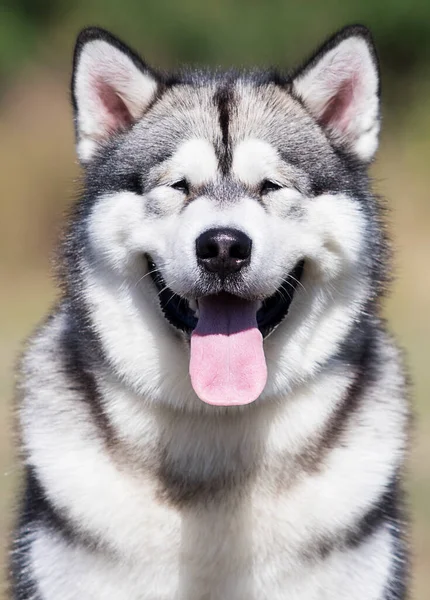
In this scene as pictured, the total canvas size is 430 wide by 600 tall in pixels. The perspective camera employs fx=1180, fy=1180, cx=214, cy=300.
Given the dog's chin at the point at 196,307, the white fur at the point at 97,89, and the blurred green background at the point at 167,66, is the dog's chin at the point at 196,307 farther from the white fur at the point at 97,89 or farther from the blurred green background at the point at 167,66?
the blurred green background at the point at 167,66

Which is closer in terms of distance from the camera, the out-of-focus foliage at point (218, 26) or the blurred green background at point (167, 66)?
the blurred green background at point (167, 66)

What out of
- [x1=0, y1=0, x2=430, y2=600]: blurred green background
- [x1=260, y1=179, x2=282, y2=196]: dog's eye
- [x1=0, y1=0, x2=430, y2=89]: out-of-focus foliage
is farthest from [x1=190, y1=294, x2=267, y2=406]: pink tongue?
[x1=0, y1=0, x2=430, y2=89]: out-of-focus foliage

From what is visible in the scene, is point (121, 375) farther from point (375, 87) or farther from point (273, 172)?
point (375, 87)

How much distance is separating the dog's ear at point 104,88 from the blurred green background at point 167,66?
24.1ft

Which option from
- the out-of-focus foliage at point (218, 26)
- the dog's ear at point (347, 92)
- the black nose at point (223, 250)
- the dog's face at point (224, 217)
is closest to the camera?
the black nose at point (223, 250)

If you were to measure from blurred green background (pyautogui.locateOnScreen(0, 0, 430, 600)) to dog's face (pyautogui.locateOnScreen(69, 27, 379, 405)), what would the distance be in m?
7.32

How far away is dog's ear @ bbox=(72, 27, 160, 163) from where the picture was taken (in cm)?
419

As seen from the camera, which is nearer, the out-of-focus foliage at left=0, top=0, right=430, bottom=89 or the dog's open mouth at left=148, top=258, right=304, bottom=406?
the dog's open mouth at left=148, top=258, right=304, bottom=406

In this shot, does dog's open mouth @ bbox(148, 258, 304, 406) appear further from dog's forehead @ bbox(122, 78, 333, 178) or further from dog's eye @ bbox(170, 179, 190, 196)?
dog's forehead @ bbox(122, 78, 333, 178)

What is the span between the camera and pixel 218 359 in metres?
3.93

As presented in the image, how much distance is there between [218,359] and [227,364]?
0.04 m

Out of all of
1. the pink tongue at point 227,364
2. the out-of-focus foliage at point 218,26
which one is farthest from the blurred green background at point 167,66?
the pink tongue at point 227,364

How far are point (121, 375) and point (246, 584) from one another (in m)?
0.84

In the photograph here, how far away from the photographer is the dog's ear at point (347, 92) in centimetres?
419
